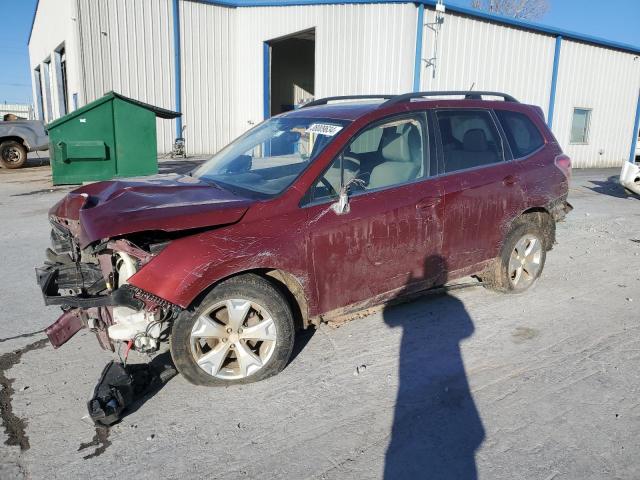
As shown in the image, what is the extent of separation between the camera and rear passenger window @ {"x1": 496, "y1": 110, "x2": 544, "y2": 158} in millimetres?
4891

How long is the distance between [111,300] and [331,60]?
12.9 m

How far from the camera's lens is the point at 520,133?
16.4ft

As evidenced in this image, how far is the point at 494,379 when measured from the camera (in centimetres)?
351

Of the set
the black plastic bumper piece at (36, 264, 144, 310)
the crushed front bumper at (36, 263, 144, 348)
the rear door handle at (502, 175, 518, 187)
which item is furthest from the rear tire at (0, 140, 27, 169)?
the rear door handle at (502, 175, 518, 187)

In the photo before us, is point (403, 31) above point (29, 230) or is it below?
above

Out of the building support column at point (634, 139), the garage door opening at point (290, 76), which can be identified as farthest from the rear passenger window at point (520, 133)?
the garage door opening at point (290, 76)

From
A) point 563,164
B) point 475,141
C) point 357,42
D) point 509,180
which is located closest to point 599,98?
point 357,42

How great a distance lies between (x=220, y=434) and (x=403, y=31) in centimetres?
1226

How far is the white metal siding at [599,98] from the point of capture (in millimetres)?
17750

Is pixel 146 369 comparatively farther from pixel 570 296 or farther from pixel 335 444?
pixel 570 296

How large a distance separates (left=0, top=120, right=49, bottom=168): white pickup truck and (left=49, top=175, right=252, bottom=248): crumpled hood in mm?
13714

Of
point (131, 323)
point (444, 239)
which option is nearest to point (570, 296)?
point (444, 239)

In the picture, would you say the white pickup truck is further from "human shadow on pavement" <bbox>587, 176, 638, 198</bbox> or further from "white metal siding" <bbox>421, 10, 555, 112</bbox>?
"human shadow on pavement" <bbox>587, 176, 638, 198</bbox>

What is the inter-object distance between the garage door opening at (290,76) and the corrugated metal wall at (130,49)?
20.9ft
